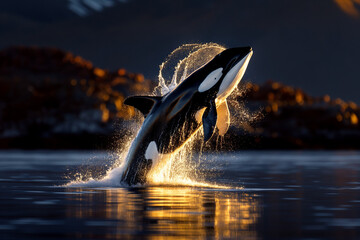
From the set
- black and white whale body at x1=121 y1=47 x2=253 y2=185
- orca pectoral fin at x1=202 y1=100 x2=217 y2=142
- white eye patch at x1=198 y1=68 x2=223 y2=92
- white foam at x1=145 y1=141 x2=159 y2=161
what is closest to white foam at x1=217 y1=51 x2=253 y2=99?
black and white whale body at x1=121 y1=47 x2=253 y2=185

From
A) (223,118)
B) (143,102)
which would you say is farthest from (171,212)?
(223,118)

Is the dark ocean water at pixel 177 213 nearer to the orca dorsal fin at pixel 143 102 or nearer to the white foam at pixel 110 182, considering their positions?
the white foam at pixel 110 182

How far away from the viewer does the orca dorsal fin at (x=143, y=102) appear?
2283 cm

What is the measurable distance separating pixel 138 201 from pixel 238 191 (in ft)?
14.9

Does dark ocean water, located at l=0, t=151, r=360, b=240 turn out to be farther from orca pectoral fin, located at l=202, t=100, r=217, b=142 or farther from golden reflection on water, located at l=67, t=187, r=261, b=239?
orca pectoral fin, located at l=202, t=100, r=217, b=142

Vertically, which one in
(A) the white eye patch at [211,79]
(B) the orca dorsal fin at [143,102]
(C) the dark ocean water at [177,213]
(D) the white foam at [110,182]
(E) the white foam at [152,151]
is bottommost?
(C) the dark ocean water at [177,213]

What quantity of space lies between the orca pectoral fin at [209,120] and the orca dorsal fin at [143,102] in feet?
5.89

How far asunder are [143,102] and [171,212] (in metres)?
7.26

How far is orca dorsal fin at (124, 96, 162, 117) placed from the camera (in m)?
22.8

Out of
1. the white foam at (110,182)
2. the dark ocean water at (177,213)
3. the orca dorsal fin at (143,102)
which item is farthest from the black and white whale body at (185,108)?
the white foam at (110,182)

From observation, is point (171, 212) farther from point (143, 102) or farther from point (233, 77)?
point (143, 102)

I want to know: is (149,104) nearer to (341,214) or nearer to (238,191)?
(238,191)

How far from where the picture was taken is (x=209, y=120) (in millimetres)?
21484

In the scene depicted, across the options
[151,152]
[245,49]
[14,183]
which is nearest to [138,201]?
[151,152]
